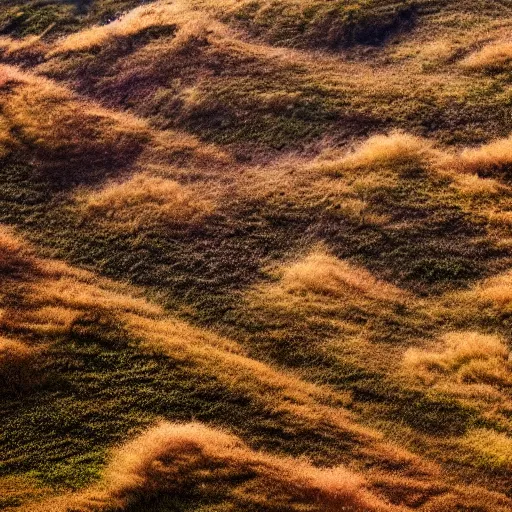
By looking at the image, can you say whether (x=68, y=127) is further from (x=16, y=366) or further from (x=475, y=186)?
(x=475, y=186)

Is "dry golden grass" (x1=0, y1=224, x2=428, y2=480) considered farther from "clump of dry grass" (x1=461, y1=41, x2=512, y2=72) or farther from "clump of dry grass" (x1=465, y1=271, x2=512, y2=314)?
"clump of dry grass" (x1=461, y1=41, x2=512, y2=72)

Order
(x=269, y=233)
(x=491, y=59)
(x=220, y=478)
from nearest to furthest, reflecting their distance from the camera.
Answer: (x=220, y=478) < (x=269, y=233) < (x=491, y=59)

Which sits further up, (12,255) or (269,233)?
(269,233)

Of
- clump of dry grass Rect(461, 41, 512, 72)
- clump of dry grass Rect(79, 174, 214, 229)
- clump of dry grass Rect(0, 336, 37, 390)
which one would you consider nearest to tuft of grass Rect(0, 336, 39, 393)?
clump of dry grass Rect(0, 336, 37, 390)

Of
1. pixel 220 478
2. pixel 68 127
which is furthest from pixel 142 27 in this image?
pixel 220 478

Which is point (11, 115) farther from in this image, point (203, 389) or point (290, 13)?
point (203, 389)

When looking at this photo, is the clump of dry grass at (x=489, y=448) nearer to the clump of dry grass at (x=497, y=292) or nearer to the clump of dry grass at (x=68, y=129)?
the clump of dry grass at (x=497, y=292)
